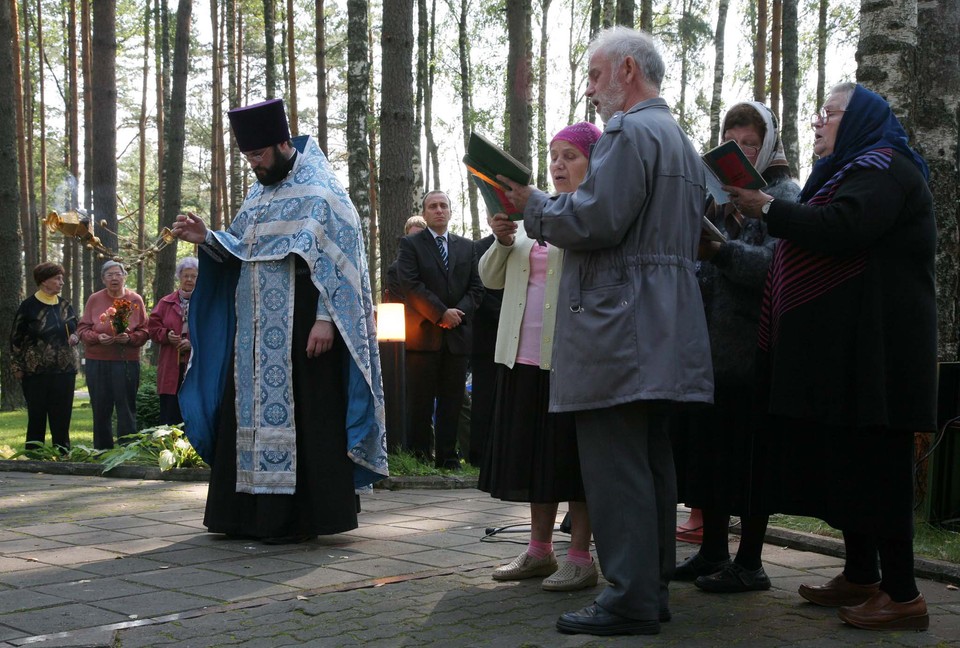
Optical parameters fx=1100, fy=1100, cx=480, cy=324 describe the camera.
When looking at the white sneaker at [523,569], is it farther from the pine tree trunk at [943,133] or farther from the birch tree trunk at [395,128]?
the birch tree trunk at [395,128]

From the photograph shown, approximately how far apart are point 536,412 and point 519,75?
1181 centimetres

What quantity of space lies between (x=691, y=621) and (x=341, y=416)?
2492mm

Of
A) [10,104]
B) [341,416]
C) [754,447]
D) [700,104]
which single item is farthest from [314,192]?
[700,104]

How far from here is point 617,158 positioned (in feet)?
12.4

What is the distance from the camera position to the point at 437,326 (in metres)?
9.10

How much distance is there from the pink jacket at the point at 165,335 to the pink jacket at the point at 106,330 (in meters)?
0.18

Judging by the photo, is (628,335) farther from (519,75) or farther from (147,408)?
(519,75)

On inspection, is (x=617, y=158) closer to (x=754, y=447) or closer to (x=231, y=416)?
(x=754, y=447)

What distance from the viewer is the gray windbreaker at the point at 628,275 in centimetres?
375

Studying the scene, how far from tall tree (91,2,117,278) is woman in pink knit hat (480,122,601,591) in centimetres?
1282

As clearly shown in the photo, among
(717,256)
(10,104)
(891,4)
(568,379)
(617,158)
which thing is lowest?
(568,379)

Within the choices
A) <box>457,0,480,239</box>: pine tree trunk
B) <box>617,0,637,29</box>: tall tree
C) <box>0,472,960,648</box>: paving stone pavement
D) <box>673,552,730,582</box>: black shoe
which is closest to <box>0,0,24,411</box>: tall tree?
<box>617,0,637,29</box>: tall tree

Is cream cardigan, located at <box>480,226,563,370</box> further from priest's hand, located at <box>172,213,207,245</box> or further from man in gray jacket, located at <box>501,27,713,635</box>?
priest's hand, located at <box>172,213,207,245</box>

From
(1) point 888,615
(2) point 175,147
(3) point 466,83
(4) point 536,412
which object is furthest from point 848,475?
(3) point 466,83
